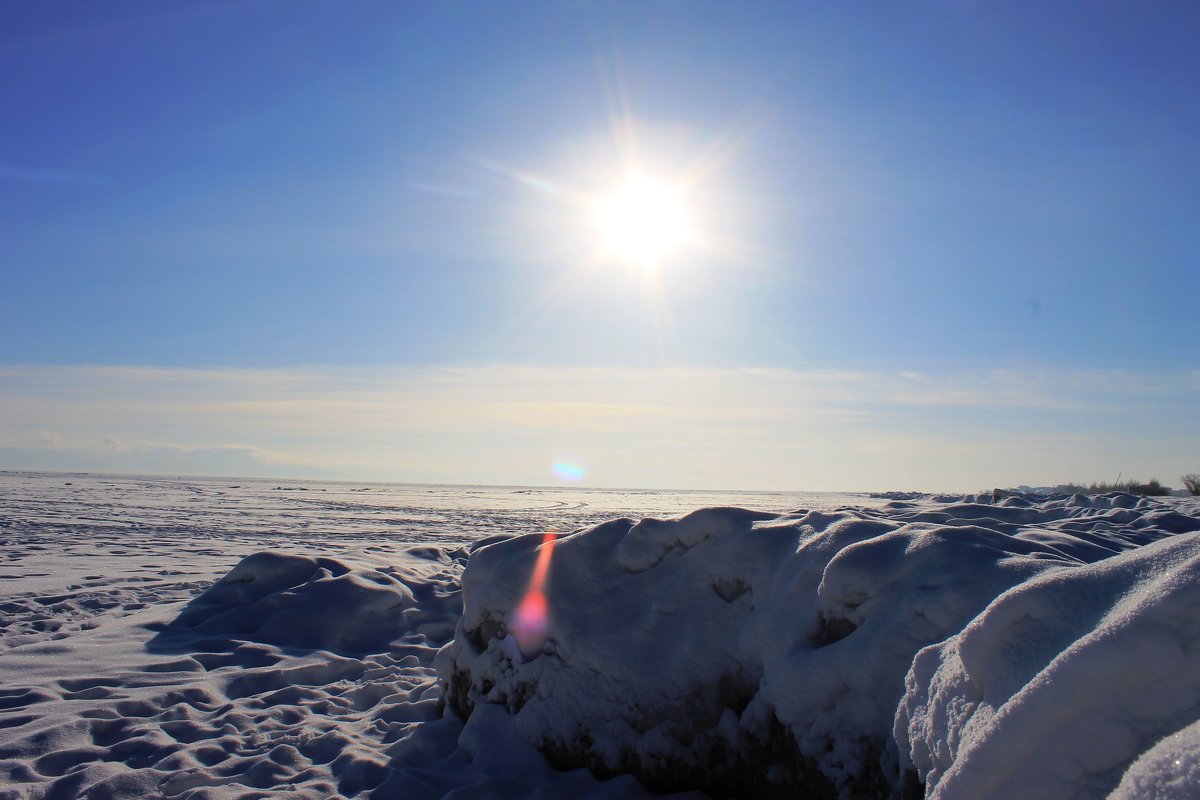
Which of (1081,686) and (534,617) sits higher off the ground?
(1081,686)

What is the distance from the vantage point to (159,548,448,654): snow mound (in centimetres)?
573

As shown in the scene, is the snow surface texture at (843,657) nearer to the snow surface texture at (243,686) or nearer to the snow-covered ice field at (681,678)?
the snow-covered ice field at (681,678)

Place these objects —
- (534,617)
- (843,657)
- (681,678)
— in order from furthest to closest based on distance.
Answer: (534,617)
(681,678)
(843,657)

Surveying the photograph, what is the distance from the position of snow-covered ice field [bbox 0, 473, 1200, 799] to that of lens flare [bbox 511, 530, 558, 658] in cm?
1

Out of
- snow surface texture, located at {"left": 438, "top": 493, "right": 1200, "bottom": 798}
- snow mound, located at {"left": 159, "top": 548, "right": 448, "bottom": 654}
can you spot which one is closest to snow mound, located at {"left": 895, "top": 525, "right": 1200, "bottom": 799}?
snow surface texture, located at {"left": 438, "top": 493, "right": 1200, "bottom": 798}

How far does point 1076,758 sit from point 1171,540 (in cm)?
71

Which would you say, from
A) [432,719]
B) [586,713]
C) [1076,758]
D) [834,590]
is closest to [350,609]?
[432,719]

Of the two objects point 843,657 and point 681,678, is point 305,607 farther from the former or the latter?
point 843,657

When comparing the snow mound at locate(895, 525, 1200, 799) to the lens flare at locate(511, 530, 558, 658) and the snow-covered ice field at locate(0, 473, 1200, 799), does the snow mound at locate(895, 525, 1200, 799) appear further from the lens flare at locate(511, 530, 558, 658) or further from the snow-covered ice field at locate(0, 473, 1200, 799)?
A: the lens flare at locate(511, 530, 558, 658)

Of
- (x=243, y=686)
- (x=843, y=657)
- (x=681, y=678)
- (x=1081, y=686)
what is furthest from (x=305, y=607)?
(x=1081, y=686)

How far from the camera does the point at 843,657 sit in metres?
2.59

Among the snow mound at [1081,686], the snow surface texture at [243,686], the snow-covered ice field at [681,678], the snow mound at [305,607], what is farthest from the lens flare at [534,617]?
the snow mound at [305,607]

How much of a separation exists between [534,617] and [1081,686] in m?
2.64

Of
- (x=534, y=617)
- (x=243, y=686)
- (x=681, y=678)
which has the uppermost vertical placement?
(x=534, y=617)
